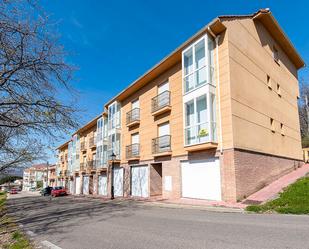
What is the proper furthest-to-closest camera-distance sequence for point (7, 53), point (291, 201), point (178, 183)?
point (178, 183) < point (291, 201) < point (7, 53)

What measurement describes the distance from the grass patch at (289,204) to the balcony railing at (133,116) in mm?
13532

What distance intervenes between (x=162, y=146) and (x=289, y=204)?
976cm

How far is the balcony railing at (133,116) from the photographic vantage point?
23031 mm

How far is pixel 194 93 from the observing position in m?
15.9

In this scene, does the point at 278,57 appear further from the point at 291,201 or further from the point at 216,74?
the point at 291,201

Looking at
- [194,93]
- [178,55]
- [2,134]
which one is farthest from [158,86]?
[2,134]

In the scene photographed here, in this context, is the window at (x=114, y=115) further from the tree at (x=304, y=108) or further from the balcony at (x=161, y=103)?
the tree at (x=304, y=108)

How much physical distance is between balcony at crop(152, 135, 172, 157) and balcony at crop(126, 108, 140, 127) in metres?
3.42

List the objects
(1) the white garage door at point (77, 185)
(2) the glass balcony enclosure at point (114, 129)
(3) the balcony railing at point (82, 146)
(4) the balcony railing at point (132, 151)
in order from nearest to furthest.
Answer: (4) the balcony railing at point (132, 151), (2) the glass balcony enclosure at point (114, 129), (3) the balcony railing at point (82, 146), (1) the white garage door at point (77, 185)

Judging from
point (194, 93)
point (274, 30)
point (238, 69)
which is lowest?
point (194, 93)

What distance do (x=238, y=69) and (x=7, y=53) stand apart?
41.1 ft

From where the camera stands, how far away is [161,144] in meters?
19.2

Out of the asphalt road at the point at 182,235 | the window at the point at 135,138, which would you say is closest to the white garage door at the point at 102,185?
the window at the point at 135,138

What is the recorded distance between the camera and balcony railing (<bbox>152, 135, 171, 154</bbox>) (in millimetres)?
18516
